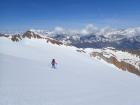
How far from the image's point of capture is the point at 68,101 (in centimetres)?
2159

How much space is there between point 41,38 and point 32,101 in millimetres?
134393

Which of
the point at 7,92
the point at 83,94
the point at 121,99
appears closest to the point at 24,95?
the point at 7,92

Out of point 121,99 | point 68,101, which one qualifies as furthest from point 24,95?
point 121,99

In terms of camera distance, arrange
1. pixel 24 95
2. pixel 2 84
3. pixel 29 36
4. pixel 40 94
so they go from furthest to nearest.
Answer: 1. pixel 29 36
2. pixel 2 84
3. pixel 40 94
4. pixel 24 95

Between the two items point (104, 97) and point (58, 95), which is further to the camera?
point (104, 97)

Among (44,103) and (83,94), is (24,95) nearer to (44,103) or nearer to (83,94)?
(44,103)

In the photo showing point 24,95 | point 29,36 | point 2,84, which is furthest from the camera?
point 29,36

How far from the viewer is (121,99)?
25.3 m

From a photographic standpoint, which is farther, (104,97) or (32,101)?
(104,97)

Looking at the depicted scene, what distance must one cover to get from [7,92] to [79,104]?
530 cm

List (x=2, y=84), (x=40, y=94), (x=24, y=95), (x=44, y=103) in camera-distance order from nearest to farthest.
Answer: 1. (x=44, y=103)
2. (x=24, y=95)
3. (x=40, y=94)
4. (x=2, y=84)

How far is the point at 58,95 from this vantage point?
2352cm

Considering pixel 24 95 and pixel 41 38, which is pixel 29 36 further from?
pixel 24 95

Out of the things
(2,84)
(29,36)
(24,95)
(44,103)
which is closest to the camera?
(44,103)
